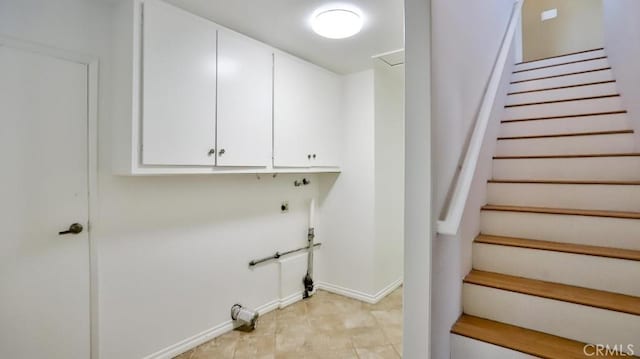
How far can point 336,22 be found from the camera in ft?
6.61

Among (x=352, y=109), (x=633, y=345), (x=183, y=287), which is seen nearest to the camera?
(x=633, y=345)

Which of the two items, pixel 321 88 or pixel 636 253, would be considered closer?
pixel 636 253

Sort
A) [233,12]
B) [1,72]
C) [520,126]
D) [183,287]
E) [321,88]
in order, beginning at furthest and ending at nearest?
[321,88] → [520,126] → [183,287] → [233,12] → [1,72]

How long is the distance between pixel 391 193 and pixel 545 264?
1.80m

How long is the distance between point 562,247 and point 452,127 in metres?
0.86

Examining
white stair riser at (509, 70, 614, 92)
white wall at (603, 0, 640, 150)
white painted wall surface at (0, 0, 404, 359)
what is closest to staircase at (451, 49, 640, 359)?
white wall at (603, 0, 640, 150)

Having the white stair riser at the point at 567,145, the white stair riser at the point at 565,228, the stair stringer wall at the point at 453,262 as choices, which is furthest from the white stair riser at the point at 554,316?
the white stair riser at the point at 567,145

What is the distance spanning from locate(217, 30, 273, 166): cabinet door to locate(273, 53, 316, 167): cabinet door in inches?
3.1

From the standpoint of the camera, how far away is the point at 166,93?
1796 millimetres

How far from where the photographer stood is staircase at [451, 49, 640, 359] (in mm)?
1330

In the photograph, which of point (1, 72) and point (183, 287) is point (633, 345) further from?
point (1, 72)

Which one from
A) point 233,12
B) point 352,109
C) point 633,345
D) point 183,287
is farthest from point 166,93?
point 633,345

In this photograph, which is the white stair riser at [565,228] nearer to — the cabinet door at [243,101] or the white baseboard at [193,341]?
the cabinet door at [243,101]

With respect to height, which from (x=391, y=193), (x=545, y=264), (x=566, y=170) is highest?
(x=566, y=170)
